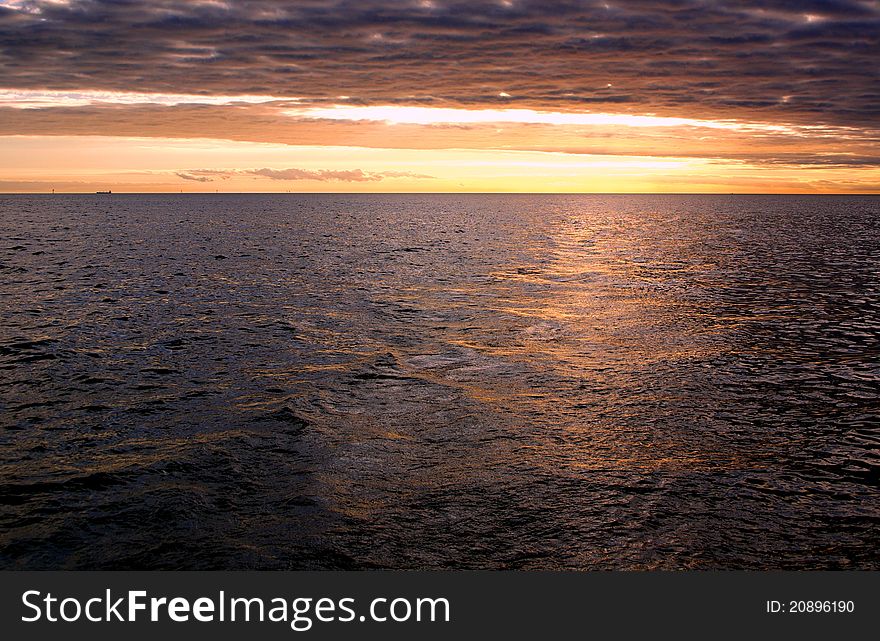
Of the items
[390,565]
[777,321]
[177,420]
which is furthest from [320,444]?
[777,321]

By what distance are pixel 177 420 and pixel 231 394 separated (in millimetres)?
2155

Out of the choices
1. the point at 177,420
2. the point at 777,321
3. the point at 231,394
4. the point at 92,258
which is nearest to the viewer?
the point at 177,420

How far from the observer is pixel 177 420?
15953mm

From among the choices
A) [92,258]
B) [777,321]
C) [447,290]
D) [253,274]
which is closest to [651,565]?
[777,321]

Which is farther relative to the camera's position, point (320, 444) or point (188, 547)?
point (320, 444)

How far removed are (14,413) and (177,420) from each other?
3.88 metres

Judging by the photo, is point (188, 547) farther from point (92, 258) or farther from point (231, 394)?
point (92, 258)

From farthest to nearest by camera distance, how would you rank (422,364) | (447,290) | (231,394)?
1. (447,290)
2. (422,364)
3. (231,394)

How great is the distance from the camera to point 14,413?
642 inches

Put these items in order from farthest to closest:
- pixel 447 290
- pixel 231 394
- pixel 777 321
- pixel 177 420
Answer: pixel 447 290 → pixel 777 321 → pixel 231 394 → pixel 177 420

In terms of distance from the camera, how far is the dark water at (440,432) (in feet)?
34.5

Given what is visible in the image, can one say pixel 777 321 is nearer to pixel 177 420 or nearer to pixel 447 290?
pixel 447 290

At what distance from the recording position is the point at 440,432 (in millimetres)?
15062

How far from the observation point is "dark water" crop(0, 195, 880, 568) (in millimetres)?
10516
